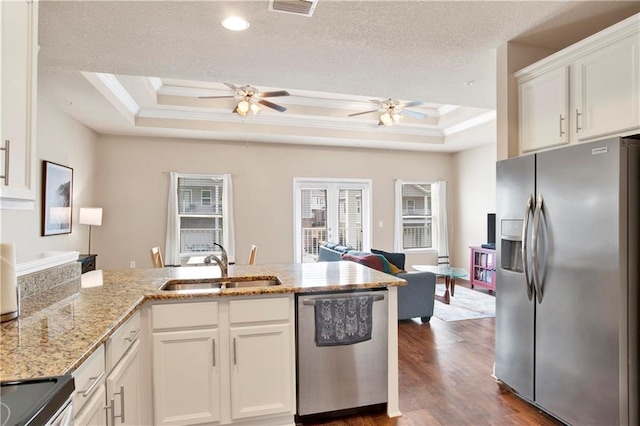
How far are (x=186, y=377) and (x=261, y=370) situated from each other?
44 cm

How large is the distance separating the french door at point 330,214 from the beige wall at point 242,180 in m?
0.16

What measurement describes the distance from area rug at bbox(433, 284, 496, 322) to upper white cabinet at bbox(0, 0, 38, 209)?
4420mm

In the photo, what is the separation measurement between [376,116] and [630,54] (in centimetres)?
427

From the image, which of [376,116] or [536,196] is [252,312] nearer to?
[536,196]

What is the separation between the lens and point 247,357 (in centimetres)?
212

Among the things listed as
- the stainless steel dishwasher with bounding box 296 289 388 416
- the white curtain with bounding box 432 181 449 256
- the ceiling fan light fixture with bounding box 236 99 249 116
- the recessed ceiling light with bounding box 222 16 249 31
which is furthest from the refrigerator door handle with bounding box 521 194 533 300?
the white curtain with bounding box 432 181 449 256

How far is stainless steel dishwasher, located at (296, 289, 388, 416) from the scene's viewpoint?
2258mm

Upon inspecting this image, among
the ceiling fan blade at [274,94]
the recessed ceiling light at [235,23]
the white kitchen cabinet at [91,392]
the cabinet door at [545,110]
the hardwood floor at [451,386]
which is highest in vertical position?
the ceiling fan blade at [274,94]

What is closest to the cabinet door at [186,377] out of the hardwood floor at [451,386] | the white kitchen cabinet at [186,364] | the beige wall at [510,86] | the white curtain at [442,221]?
the white kitchen cabinet at [186,364]

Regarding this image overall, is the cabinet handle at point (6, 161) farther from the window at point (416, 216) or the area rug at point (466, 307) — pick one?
the window at point (416, 216)

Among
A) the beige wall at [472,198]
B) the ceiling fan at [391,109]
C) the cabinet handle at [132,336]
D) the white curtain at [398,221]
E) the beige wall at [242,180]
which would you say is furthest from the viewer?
the white curtain at [398,221]

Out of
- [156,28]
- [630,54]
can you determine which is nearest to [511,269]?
[630,54]

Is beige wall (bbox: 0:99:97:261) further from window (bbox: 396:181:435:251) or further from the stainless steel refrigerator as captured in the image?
window (bbox: 396:181:435:251)

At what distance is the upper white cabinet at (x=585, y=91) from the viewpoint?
196cm
